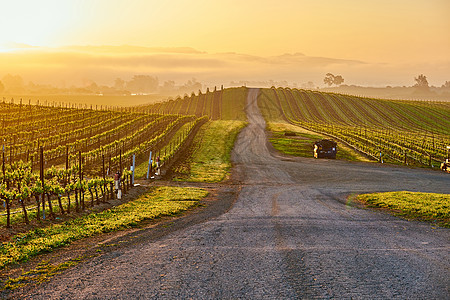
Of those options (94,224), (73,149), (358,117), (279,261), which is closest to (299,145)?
(73,149)

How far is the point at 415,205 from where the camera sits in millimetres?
23000

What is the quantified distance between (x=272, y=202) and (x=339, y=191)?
8.08 metres

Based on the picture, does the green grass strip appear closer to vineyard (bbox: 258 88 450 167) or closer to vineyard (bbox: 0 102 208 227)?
vineyard (bbox: 0 102 208 227)

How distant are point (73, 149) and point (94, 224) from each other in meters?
37.5

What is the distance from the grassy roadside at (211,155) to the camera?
130ft

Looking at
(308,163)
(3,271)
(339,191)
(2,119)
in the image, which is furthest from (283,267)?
(2,119)

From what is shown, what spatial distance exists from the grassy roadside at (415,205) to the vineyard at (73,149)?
16.8 meters

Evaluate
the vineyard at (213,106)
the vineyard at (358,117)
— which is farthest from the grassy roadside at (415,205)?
the vineyard at (213,106)

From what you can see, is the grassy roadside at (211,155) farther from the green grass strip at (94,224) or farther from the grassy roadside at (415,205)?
the grassy roadside at (415,205)

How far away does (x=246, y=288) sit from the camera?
1052cm

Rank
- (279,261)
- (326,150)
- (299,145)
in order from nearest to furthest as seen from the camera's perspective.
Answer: (279,261), (326,150), (299,145)

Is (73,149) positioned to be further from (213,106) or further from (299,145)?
(213,106)

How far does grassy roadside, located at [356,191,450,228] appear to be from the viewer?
66.9 feet

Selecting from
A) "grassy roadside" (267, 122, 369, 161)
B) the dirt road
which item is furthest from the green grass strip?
"grassy roadside" (267, 122, 369, 161)
